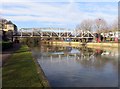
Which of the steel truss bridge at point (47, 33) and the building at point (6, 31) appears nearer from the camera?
the building at point (6, 31)

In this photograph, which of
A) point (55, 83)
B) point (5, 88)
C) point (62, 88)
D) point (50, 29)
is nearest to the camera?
point (5, 88)

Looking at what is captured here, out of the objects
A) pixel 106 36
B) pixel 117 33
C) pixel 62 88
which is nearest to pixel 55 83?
pixel 62 88

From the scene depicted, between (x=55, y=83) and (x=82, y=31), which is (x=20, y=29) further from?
(x=55, y=83)

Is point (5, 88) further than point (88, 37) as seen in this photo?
No

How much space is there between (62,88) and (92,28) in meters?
110

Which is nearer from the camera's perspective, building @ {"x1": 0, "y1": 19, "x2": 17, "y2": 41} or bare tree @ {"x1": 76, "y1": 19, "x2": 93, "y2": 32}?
building @ {"x1": 0, "y1": 19, "x2": 17, "y2": 41}

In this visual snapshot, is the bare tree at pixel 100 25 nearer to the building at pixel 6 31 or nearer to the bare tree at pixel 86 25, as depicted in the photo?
the bare tree at pixel 86 25

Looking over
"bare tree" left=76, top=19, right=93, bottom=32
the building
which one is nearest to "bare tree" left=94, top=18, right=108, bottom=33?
"bare tree" left=76, top=19, right=93, bottom=32

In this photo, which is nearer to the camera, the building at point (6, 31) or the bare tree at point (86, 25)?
the building at point (6, 31)

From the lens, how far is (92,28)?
122812 mm

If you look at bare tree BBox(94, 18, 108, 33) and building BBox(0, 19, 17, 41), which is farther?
bare tree BBox(94, 18, 108, 33)

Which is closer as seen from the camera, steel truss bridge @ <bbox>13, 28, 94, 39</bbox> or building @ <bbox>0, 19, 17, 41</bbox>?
building @ <bbox>0, 19, 17, 41</bbox>

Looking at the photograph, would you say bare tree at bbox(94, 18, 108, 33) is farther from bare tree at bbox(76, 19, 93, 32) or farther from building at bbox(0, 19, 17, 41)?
building at bbox(0, 19, 17, 41)

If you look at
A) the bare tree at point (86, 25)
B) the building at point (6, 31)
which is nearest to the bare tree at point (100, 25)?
the bare tree at point (86, 25)
